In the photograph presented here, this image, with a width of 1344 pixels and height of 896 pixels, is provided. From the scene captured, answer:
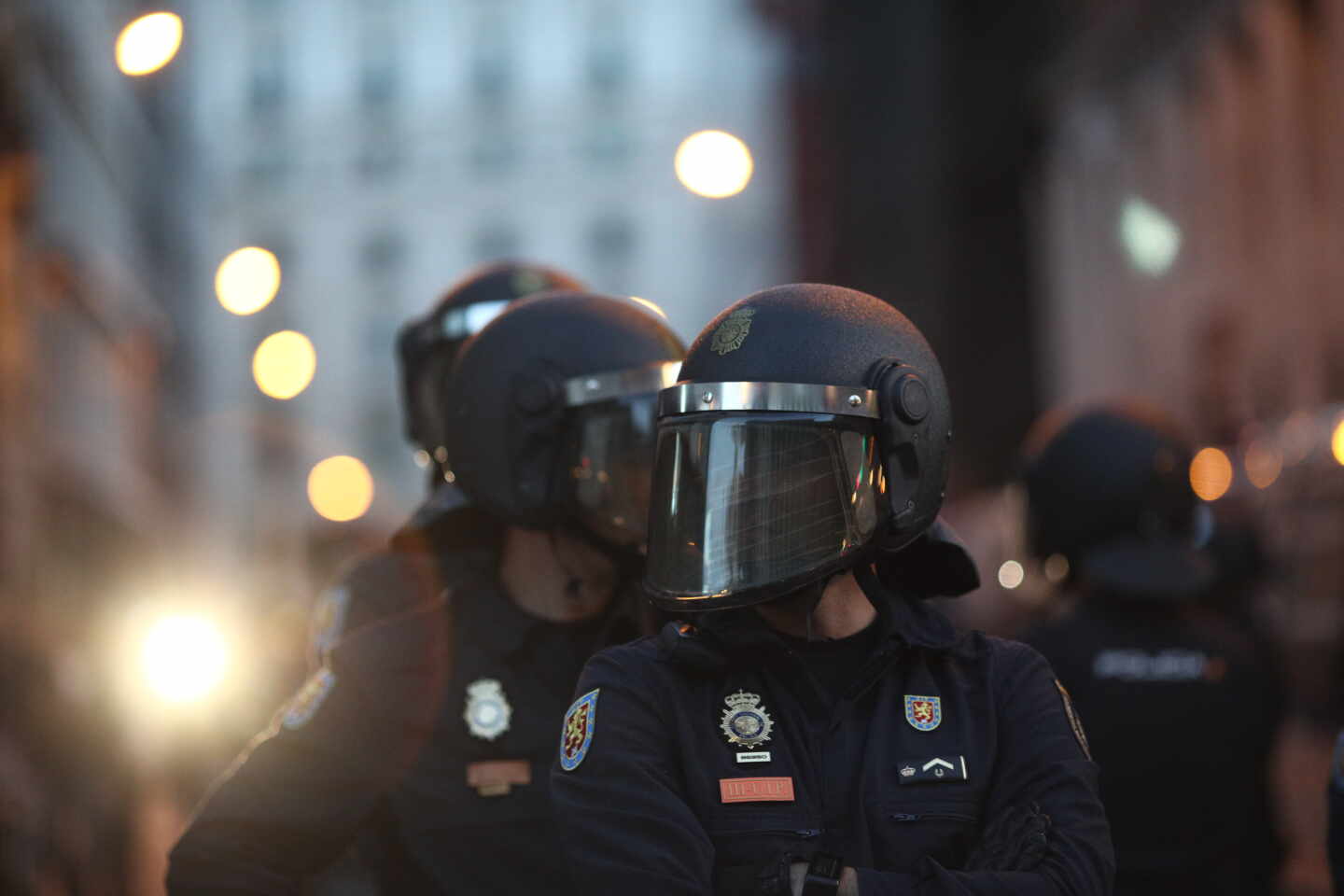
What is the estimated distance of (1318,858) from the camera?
363 inches

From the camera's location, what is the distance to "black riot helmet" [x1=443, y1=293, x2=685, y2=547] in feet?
12.3

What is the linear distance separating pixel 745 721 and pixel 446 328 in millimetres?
2341

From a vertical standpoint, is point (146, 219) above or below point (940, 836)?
above

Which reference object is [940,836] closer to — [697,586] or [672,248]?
[697,586]

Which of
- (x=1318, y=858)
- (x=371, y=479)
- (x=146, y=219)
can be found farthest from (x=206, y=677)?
(x=371, y=479)

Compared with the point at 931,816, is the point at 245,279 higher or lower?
higher

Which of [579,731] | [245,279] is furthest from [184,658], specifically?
[579,731]

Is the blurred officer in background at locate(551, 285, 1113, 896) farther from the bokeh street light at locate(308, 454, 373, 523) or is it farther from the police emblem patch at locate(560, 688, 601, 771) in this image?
the bokeh street light at locate(308, 454, 373, 523)

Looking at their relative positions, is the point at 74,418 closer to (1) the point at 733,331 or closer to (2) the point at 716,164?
(2) the point at 716,164

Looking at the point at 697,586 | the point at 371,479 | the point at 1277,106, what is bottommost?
the point at 371,479

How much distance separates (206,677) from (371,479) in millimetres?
46563

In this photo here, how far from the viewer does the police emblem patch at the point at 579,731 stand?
270cm

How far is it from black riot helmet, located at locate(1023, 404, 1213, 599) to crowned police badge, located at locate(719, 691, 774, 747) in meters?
2.44

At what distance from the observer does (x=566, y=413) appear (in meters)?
3.84
